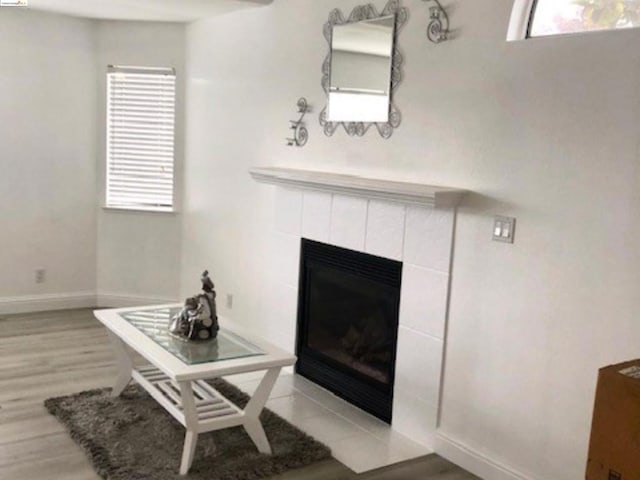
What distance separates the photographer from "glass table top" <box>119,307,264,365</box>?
10.1 feet

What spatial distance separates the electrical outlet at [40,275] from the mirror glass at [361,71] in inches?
120

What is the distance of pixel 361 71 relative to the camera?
373cm

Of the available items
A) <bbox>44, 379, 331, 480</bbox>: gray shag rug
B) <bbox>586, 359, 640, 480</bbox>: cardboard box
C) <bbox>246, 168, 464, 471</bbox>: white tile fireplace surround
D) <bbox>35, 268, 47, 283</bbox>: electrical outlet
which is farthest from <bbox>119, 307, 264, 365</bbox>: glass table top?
<bbox>35, 268, 47, 283</bbox>: electrical outlet

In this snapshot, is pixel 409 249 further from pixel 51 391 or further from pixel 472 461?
pixel 51 391

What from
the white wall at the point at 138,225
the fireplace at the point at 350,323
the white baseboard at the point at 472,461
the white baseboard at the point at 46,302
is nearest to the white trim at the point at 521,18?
the fireplace at the point at 350,323

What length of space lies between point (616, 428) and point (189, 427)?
1800 mm

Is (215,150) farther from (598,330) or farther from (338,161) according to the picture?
(598,330)

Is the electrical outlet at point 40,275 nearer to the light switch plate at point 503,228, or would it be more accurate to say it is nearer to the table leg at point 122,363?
the table leg at point 122,363

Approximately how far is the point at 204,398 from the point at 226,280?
5.67 feet

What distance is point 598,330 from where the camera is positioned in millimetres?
2578

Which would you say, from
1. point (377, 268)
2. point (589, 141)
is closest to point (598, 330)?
point (589, 141)

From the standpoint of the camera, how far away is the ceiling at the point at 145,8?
456 centimetres

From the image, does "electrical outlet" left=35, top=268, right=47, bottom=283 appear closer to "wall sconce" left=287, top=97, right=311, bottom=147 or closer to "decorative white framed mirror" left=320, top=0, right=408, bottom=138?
"wall sconce" left=287, top=97, right=311, bottom=147

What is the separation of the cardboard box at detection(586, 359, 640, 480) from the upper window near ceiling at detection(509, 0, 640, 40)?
1.36 meters
